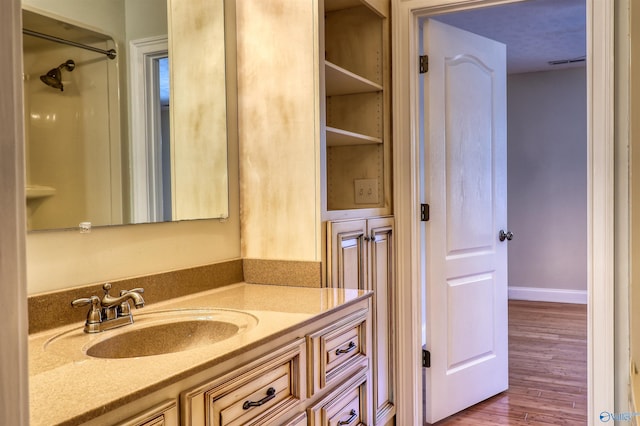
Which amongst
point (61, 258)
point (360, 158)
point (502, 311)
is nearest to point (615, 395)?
point (502, 311)

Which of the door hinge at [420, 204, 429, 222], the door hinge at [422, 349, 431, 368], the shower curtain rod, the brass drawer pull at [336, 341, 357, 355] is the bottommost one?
the door hinge at [422, 349, 431, 368]

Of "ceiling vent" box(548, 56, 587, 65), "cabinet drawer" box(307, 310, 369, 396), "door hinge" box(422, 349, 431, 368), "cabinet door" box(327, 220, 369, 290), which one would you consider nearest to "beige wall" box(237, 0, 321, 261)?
"cabinet door" box(327, 220, 369, 290)

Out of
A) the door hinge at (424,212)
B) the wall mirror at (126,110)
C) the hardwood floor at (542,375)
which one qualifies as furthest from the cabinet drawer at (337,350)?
the hardwood floor at (542,375)

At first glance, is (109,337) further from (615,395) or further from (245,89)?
(615,395)

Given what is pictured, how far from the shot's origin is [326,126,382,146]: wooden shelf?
1996mm

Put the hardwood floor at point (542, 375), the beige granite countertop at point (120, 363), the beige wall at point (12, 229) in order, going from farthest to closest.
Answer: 1. the hardwood floor at point (542, 375)
2. the beige granite countertop at point (120, 363)
3. the beige wall at point (12, 229)

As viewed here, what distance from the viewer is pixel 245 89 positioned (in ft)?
6.35

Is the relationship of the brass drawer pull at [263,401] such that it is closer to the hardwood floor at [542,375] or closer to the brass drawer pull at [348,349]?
the brass drawer pull at [348,349]

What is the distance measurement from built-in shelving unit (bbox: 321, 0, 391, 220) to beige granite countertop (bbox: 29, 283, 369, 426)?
905 millimetres

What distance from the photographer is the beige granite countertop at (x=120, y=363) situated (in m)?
0.78

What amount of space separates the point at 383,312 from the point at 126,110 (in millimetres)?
1387

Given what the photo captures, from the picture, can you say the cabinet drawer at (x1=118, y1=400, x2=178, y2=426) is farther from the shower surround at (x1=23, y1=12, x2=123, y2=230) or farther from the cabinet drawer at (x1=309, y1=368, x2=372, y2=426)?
the shower surround at (x1=23, y1=12, x2=123, y2=230)

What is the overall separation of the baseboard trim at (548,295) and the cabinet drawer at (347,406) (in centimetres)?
424

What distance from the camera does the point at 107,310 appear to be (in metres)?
1.28
